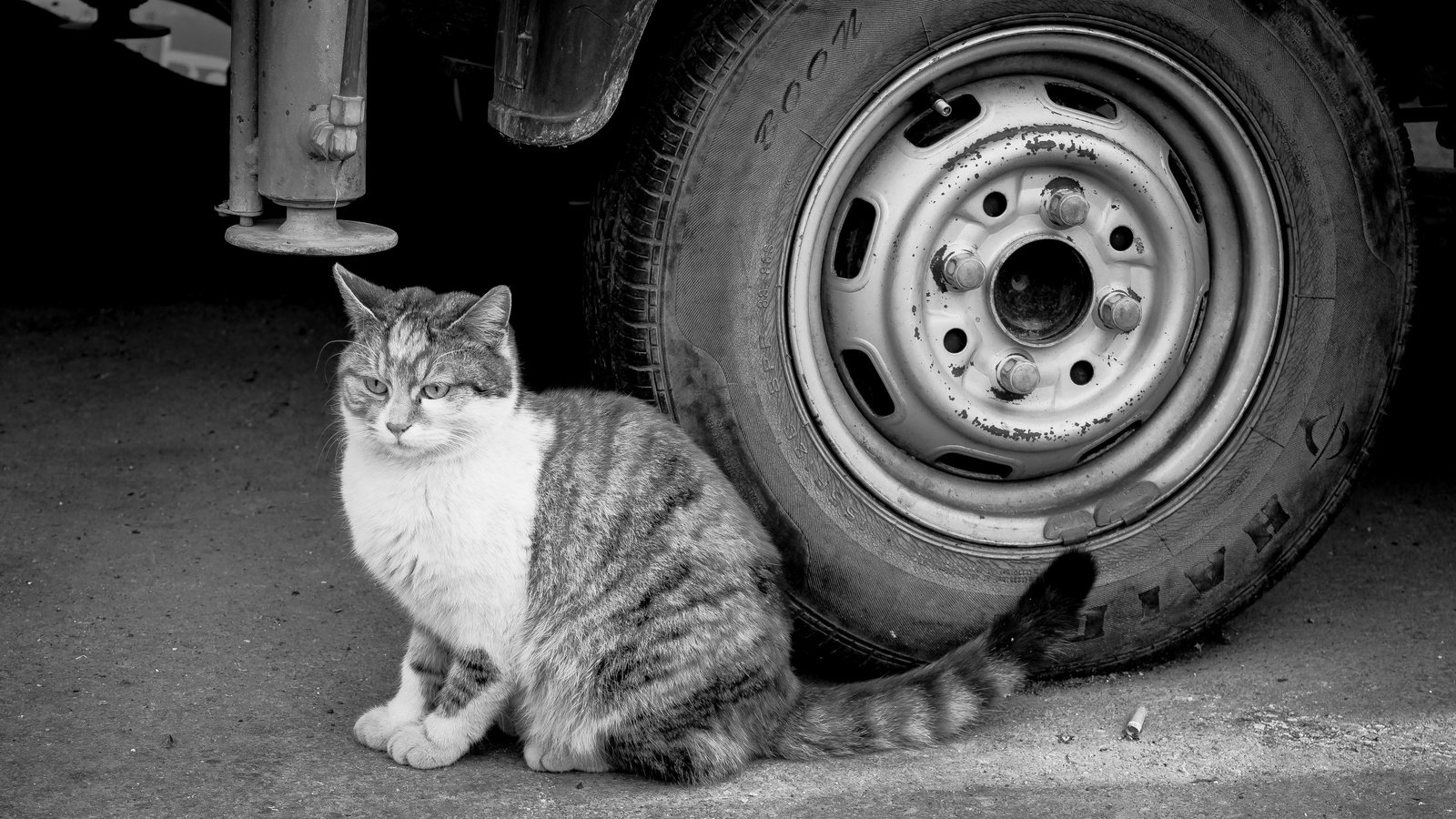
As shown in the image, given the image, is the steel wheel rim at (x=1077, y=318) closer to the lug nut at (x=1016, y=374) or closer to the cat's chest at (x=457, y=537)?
the lug nut at (x=1016, y=374)

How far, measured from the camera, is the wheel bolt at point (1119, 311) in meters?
2.75

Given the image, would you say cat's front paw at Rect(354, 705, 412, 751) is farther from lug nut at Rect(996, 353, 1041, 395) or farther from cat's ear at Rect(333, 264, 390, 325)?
lug nut at Rect(996, 353, 1041, 395)

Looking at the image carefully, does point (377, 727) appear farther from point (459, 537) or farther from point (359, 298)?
point (359, 298)

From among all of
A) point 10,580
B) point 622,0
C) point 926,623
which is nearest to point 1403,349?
point 926,623

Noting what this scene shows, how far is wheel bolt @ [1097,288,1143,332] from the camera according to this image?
2.75 m

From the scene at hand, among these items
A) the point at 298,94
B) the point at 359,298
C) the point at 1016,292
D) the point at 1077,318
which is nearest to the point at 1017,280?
the point at 1016,292

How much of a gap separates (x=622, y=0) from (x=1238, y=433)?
1.53 metres

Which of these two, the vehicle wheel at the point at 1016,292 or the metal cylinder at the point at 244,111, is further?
the vehicle wheel at the point at 1016,292

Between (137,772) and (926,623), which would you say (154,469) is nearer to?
(137,772)

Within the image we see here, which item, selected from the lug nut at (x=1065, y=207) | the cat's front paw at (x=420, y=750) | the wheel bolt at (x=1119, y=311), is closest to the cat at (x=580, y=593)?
the cat's front paw at (x=420, y=750)

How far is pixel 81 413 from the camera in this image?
13.0 ft

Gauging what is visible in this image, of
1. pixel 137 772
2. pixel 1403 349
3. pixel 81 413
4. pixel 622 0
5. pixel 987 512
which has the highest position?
pixel 622 0

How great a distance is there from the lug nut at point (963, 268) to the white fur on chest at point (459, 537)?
874mm

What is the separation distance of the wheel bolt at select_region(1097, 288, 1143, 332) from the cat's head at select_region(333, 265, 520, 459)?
1.19 meters
